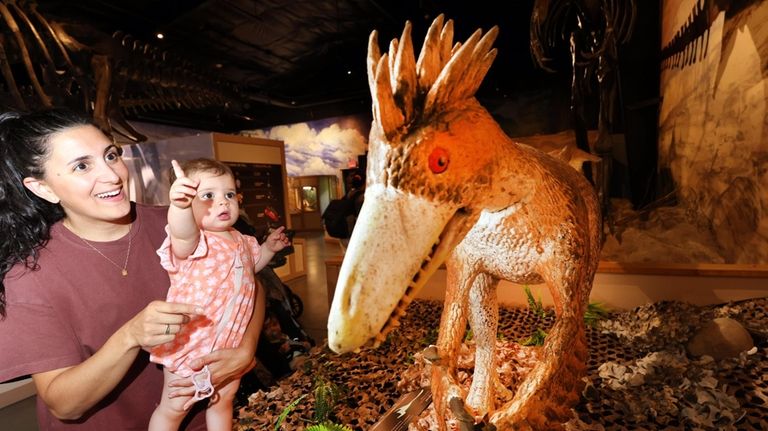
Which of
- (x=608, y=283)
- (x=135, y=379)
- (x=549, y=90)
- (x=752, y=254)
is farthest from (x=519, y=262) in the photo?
(x=549, y=90)

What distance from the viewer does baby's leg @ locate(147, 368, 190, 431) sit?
99 centimetres

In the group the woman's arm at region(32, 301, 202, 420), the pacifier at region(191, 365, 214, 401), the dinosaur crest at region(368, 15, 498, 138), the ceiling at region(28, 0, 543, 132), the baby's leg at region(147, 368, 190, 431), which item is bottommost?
the baby's leg at region(147, 368, 190, 431)

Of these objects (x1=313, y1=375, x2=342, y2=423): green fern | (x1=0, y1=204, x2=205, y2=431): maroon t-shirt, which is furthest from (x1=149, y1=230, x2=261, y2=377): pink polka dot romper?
(x1=313, y1=375, x2=342, y2=423): green fern

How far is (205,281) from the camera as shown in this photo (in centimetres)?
103

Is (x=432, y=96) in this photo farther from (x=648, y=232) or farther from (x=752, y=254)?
(x=648, y=232)

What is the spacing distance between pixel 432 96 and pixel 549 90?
21.9 feet

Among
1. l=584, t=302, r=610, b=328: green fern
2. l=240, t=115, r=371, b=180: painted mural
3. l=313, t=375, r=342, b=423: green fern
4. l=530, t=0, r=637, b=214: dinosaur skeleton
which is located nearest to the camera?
l=313, t=375, r=342, b=423: green fern

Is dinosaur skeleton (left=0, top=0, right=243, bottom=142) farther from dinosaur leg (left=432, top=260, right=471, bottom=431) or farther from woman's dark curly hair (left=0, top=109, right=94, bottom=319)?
dinosaur leg (left=432, top=260, right=471, bottom=431)

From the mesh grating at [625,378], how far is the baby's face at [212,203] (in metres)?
1.21

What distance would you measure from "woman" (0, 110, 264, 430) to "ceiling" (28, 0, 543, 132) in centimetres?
354

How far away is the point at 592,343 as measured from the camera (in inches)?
92.0

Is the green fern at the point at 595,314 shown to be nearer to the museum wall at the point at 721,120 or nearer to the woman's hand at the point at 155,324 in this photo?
the museum wall at the point at 721,120

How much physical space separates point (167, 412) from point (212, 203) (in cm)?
66

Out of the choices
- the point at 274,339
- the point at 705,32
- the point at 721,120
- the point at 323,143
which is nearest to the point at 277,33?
the point at 323,143
